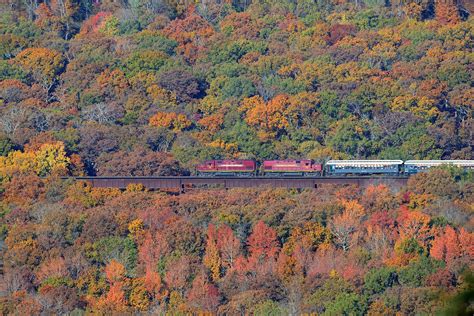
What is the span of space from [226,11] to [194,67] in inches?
725

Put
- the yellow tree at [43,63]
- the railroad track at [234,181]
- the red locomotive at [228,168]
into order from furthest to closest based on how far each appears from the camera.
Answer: the yellow tree at [43,63] → the red locomotive at [228,168] → the railroad track at [234,181]

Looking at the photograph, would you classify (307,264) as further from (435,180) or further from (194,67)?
(194,67)

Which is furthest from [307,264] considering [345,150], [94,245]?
[345,150]

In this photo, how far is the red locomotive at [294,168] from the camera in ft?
225

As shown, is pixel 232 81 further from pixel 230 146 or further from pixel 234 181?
pixel 234 181

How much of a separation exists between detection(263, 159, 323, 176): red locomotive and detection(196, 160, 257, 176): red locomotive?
1.09 meters

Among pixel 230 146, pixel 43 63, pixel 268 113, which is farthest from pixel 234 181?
pixel 43 63

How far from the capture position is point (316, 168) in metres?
68.8

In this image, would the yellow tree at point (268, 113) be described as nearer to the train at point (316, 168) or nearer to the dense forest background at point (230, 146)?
the dense forest background at point (230, 146)

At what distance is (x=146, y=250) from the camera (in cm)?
5591

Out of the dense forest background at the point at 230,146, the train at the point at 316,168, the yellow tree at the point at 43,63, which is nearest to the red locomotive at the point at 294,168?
the train at the point at 316,168

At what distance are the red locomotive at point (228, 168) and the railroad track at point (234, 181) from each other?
1190 millimetres

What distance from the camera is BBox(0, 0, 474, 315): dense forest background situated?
50.8 metres

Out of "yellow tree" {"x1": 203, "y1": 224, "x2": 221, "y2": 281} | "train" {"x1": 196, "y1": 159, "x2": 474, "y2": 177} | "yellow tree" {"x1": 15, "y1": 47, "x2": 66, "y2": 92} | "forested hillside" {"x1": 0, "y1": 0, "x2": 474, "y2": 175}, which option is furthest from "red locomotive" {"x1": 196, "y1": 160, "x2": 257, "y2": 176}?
"yellow tree" {"x1": 15, "y1": 47, "x2": 66, "y2": 92}
